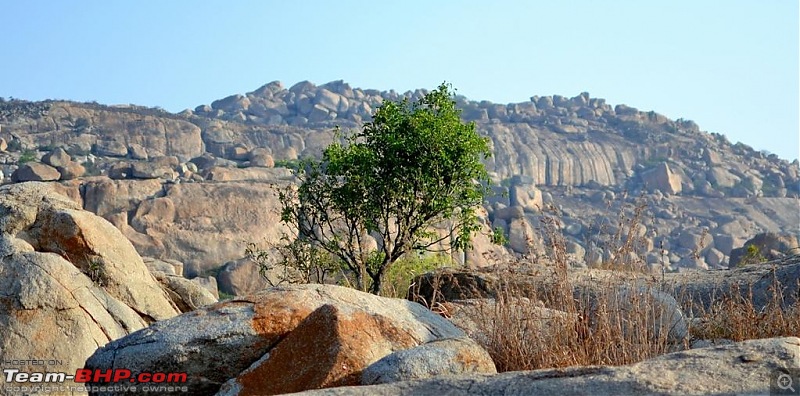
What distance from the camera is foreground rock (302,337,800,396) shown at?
412cm

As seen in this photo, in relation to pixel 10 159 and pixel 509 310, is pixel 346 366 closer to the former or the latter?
pixel 509 310

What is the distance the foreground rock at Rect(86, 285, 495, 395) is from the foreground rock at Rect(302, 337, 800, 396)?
100cm

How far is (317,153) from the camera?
317 feet

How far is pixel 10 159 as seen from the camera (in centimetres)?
6569

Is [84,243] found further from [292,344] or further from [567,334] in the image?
[567,334]

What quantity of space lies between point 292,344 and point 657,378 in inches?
109

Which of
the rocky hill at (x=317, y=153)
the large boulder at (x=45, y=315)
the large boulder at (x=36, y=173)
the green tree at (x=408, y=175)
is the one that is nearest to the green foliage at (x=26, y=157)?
the rocky hill at (x=317, y=153)

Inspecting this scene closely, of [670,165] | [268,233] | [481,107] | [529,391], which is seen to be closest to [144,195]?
[268,233]

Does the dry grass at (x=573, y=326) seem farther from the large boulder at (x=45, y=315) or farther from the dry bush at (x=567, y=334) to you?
the large boulder at (x=45, y=315)

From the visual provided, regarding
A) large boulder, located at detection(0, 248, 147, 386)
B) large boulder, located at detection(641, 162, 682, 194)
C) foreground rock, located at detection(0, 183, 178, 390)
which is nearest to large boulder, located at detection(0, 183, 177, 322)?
foreground rock, located at detection(0, 183, 178, 390)

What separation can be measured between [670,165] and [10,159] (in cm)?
7664

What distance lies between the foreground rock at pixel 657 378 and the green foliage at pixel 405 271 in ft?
26.4

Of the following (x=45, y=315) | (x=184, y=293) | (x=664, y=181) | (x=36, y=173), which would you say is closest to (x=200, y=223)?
(x=36, y=173)

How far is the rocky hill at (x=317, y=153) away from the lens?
4166 centimetres
